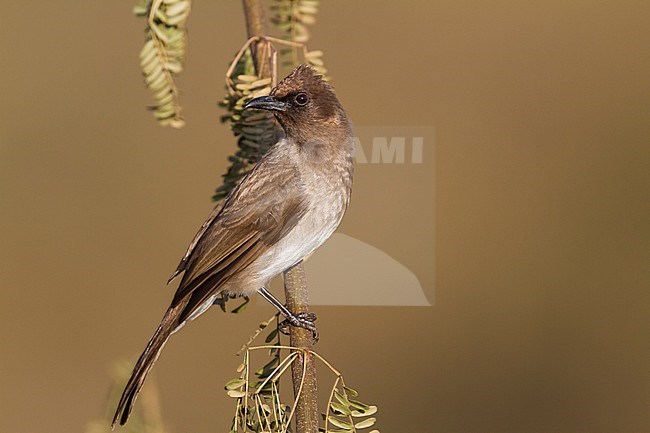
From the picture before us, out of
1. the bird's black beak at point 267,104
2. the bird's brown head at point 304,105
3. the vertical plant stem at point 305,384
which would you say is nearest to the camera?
the vertical plant stem at point 305,384

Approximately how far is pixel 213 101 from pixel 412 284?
10.2 feet

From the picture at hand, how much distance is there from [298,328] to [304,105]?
2.50 ft

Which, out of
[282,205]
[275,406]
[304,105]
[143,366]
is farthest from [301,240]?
[275,406]

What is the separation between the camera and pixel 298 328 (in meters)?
1.99

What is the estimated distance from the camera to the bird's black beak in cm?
220

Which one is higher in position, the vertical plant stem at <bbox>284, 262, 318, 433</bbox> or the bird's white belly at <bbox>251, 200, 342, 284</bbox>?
the bird's white belly at <bbox>251, 200, 342, 284</bbox>

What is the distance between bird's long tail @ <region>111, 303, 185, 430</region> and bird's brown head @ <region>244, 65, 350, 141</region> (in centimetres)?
60

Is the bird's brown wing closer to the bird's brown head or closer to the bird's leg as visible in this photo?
the bird's brown head

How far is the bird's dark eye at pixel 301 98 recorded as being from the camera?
2.44 metres

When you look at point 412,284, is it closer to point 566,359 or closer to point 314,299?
point 314,299

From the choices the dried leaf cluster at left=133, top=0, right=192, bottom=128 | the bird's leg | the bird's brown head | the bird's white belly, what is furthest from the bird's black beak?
the bird's leg

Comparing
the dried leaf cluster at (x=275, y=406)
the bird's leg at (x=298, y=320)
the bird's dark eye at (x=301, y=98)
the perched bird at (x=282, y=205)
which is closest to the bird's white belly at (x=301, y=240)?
the perched bird at (x=282, y=205)

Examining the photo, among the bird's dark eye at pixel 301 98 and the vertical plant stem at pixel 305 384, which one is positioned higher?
the bird's dark eye at pixel 301 98

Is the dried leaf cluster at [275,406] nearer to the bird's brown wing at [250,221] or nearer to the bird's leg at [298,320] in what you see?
the bird's leg at [298,320]
